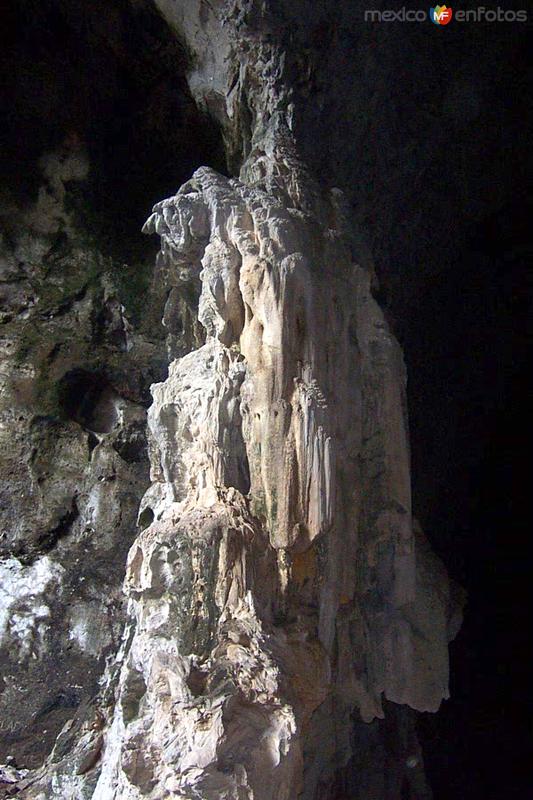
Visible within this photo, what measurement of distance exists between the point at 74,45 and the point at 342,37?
1395 mm

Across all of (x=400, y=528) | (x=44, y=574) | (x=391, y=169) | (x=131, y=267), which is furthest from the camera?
(x=131, y=267)

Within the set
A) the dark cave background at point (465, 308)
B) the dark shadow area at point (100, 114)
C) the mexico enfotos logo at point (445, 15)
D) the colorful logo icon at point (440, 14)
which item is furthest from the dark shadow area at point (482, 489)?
the dark shadow area at point (100, 114)

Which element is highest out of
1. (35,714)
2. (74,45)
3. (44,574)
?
(74,45)

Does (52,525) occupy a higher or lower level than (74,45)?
lower

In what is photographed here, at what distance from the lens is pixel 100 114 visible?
9.91 feet

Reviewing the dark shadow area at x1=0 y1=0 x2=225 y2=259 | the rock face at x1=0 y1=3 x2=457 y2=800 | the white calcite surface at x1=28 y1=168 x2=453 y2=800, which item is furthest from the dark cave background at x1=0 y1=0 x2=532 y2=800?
the white calcite surface at x1=28 y1=168 x2=453 y2=800

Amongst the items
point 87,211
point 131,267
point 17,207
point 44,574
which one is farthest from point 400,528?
point 17,207

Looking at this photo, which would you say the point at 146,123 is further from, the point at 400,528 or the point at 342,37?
the point at 400,528

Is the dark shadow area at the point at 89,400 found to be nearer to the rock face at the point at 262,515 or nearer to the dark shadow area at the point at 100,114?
the dark shadow area at the point at 100,114

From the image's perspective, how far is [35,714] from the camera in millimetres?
2463

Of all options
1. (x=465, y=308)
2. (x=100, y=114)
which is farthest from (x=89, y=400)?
(x=465, y=308)

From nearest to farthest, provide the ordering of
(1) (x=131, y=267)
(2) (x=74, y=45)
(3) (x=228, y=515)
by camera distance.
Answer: (3) (x=228, y=515)
(2) (x=74, y=45)
(1) (x=131, y=267)

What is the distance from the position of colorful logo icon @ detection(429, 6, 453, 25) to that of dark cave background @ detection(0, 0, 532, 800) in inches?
1.2

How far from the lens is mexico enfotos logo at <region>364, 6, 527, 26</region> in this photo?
2.10 metres
